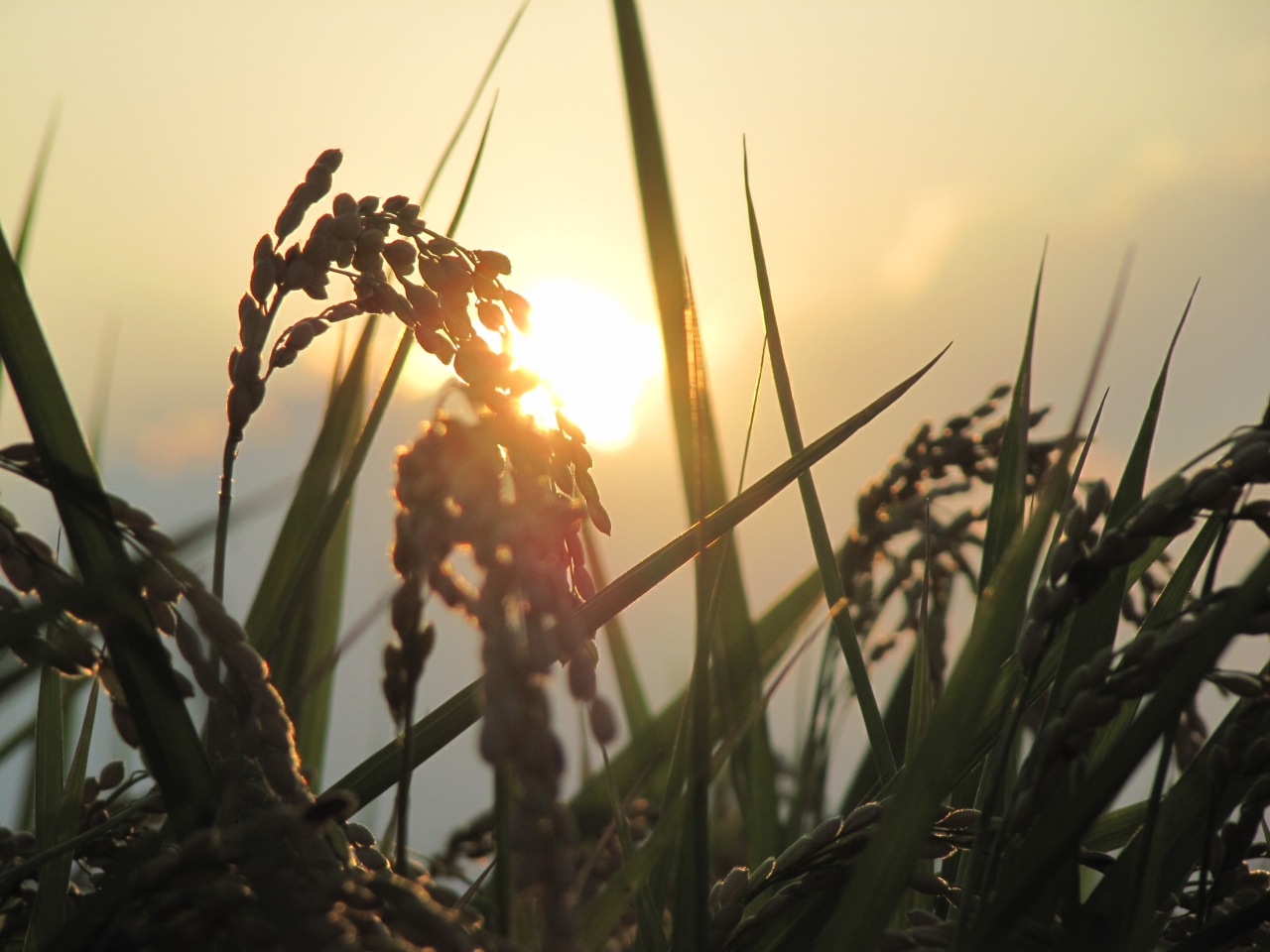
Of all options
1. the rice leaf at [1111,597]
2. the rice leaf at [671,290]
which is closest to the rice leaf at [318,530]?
the rice leaf at [671,290]

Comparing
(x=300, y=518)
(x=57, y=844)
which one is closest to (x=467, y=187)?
(x=300, y=518)

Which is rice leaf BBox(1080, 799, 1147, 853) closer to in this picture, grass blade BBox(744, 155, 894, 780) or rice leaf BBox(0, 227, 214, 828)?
grass blade BBox(744, 155, 894, 780)

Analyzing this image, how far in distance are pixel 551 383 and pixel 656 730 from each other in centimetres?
91

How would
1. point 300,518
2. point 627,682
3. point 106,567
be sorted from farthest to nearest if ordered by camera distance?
point 627,682, point 300,518, point 106,567

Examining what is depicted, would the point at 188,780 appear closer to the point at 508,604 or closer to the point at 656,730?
the point at 508,604

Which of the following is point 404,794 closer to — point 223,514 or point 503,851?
point 503,851

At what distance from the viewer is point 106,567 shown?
2.60 ft

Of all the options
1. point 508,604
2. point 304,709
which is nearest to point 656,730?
point 304,709

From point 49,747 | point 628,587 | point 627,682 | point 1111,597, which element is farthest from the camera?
point 627,682

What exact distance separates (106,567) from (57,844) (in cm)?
41

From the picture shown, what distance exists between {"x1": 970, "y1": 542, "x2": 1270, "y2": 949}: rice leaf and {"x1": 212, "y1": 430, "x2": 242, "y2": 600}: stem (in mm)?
696

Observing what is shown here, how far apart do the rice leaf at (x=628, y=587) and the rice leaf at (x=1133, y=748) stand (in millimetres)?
365

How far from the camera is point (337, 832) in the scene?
72 centimetres

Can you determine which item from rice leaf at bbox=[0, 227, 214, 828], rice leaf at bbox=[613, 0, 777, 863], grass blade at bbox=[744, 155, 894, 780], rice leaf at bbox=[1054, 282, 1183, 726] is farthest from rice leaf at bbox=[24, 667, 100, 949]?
rice leaf at bbox=[1054, 282, 1183, 726]
